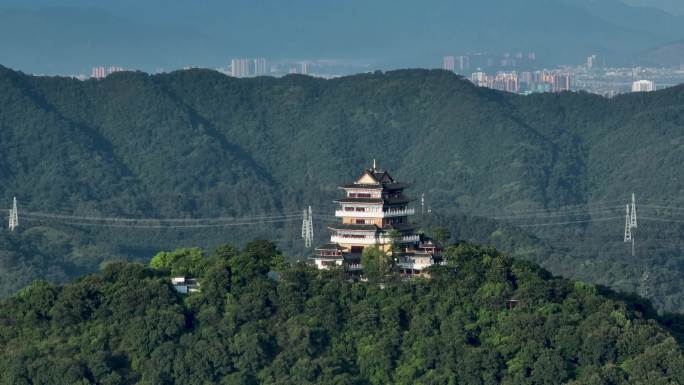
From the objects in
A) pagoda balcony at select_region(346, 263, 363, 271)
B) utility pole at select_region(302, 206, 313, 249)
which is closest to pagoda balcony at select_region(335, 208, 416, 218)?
pagoda balcony at select_region(346, 263, 363, 271)

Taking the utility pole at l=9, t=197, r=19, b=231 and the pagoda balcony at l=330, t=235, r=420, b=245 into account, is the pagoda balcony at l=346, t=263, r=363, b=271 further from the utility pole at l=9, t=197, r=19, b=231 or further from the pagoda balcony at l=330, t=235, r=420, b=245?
the utility pole at l=9, t=197, r=19, b=231

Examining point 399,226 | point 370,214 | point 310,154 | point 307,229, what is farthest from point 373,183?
point 310,154

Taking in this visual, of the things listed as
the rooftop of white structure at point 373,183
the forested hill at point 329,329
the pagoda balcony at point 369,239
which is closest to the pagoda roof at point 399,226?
the pagoda balcony at point 369,239

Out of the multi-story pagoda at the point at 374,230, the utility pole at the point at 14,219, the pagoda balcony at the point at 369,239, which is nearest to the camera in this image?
the multi-story pagoda at the point at 374,230

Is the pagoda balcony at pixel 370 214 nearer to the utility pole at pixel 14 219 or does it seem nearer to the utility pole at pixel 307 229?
the utility pole at pixel 307 229

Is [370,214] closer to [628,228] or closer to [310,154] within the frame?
[628,228]

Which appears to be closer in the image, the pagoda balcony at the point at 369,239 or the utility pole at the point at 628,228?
the pagoda balcony at the point at 369,239
